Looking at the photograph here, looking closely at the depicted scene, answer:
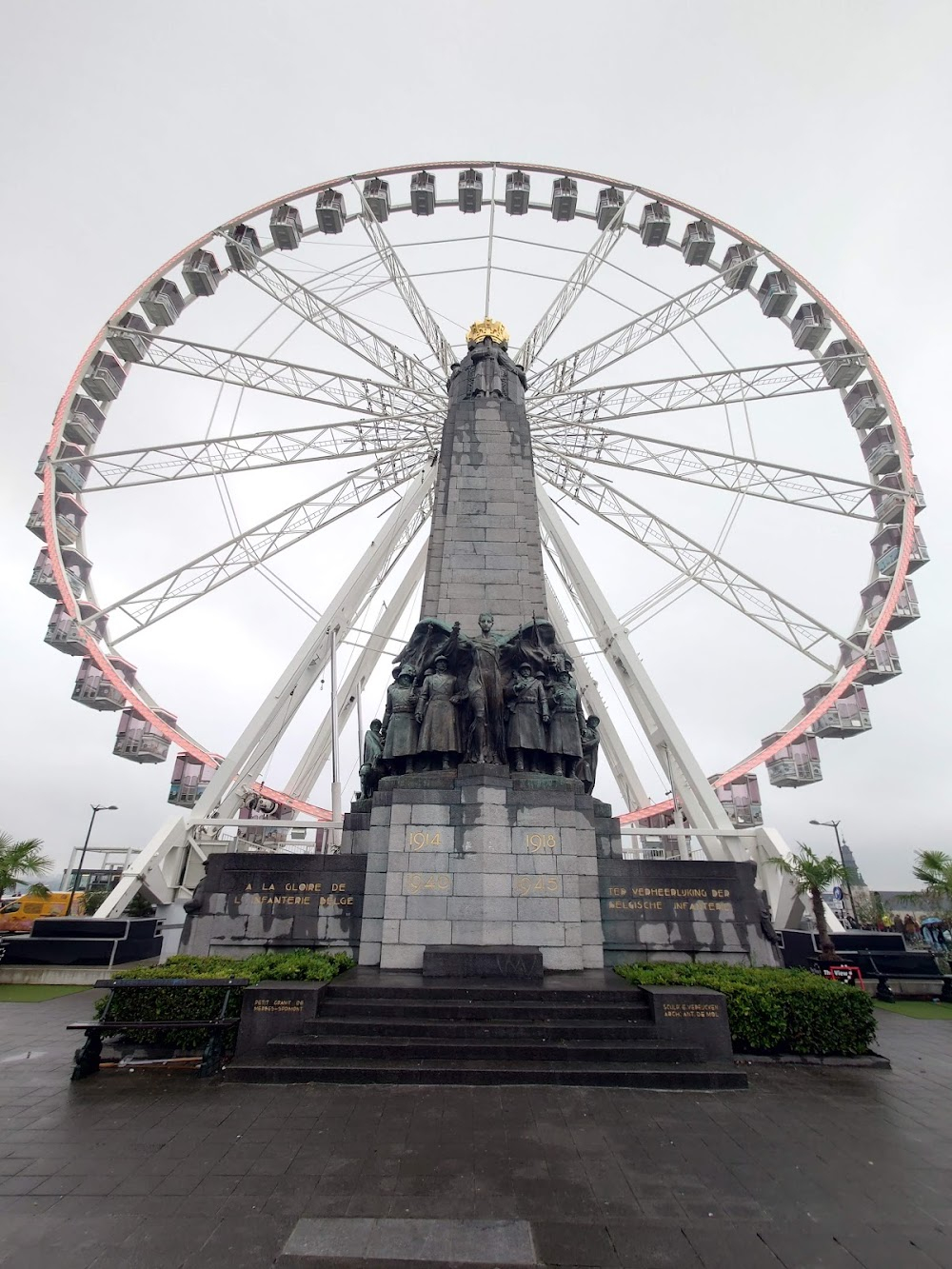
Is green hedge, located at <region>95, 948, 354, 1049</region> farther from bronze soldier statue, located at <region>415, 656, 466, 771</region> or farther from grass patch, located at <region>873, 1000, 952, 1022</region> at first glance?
grass patch, located at <region>873, 1000, 952, 1022</region>

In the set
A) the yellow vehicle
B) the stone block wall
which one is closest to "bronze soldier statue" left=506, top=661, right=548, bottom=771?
the stone block wall

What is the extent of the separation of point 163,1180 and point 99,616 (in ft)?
70.6

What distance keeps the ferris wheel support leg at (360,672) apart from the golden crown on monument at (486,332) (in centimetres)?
875

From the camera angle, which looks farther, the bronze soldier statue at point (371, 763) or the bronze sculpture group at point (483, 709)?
the bronze soldier statue at point (371, 763)

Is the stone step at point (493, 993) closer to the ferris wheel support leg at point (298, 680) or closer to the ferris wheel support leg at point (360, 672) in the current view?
the ferris wheel support leg at point (298, 680)

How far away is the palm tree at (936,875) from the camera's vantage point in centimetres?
2009

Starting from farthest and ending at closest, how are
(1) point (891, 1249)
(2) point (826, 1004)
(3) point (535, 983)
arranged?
(3) point (535, 983), (2) point (826, 1004), (1) point (891, 1249)

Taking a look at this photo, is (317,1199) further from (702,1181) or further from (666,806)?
(666,806)

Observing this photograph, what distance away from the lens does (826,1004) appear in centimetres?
873

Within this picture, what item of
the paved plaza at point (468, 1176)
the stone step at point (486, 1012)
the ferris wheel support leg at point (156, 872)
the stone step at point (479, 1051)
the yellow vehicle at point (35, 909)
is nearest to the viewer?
the paved plaza at point (468, 1176)

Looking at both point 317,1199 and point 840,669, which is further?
point 840,669

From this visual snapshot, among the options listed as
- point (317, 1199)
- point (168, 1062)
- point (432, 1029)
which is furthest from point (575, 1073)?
point (168, 1062)

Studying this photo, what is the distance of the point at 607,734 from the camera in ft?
96.2

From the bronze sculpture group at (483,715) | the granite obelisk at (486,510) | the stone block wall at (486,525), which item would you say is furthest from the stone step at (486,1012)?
the granite obelisk at (486,510)
